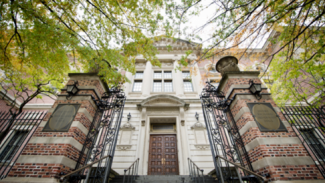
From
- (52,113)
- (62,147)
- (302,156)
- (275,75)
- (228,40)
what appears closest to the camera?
(302,156)

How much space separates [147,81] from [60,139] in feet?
27.4

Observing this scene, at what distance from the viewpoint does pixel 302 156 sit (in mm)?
3691

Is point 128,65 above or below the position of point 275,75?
below

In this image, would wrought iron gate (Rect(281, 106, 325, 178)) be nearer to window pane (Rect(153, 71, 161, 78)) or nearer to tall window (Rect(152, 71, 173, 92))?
tall window (Rect(152, 71, 173, 92))

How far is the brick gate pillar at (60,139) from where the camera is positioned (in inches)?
141

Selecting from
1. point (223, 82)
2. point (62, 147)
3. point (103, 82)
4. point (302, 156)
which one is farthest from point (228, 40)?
point (62, 147)

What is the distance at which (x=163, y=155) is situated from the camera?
8297 millimetres

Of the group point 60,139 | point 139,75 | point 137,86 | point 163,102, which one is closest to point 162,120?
point 163,102

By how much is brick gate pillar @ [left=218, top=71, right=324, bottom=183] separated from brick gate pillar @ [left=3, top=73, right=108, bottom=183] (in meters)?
5.21

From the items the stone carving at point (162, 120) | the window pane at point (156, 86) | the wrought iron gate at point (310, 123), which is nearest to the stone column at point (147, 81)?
the window pane at point (156, 86)

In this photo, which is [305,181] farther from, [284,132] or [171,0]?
[171,0]

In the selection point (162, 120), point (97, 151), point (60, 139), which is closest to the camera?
point (60, 139)

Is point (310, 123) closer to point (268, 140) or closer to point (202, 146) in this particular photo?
point (268, 140)

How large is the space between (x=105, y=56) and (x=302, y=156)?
7075mm
